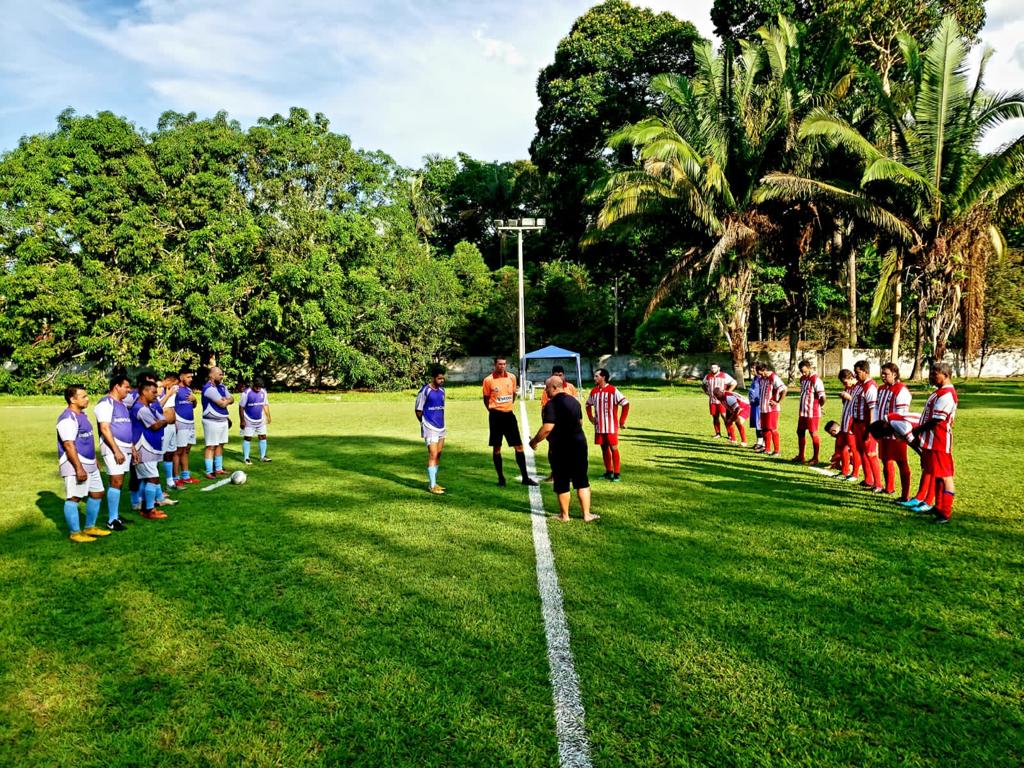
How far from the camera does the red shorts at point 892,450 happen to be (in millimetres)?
7855

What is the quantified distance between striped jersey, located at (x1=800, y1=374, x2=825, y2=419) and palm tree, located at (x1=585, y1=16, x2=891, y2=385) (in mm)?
13607

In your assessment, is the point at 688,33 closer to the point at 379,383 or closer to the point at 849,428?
the point at 379,383

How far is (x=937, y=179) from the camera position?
21.5 m

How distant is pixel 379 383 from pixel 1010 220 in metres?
28.4

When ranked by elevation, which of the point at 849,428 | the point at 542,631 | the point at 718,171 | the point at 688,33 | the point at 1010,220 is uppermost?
the point at 688,33

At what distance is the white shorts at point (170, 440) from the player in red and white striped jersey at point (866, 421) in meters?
9.79

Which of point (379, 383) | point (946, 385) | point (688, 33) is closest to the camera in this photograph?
point (946, 385)

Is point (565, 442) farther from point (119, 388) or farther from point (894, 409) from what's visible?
point (119, 388)

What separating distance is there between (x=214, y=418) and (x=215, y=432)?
24 cm

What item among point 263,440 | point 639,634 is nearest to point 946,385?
point 639,634

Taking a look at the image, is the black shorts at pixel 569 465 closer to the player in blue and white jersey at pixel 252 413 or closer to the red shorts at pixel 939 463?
the red shorts at pixel 939 463

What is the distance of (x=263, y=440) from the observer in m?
12.2

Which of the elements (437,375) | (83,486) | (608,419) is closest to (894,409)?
(608,419)

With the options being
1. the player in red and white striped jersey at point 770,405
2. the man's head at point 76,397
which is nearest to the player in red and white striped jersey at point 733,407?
the player in red and white striped jersey at point 770,405
